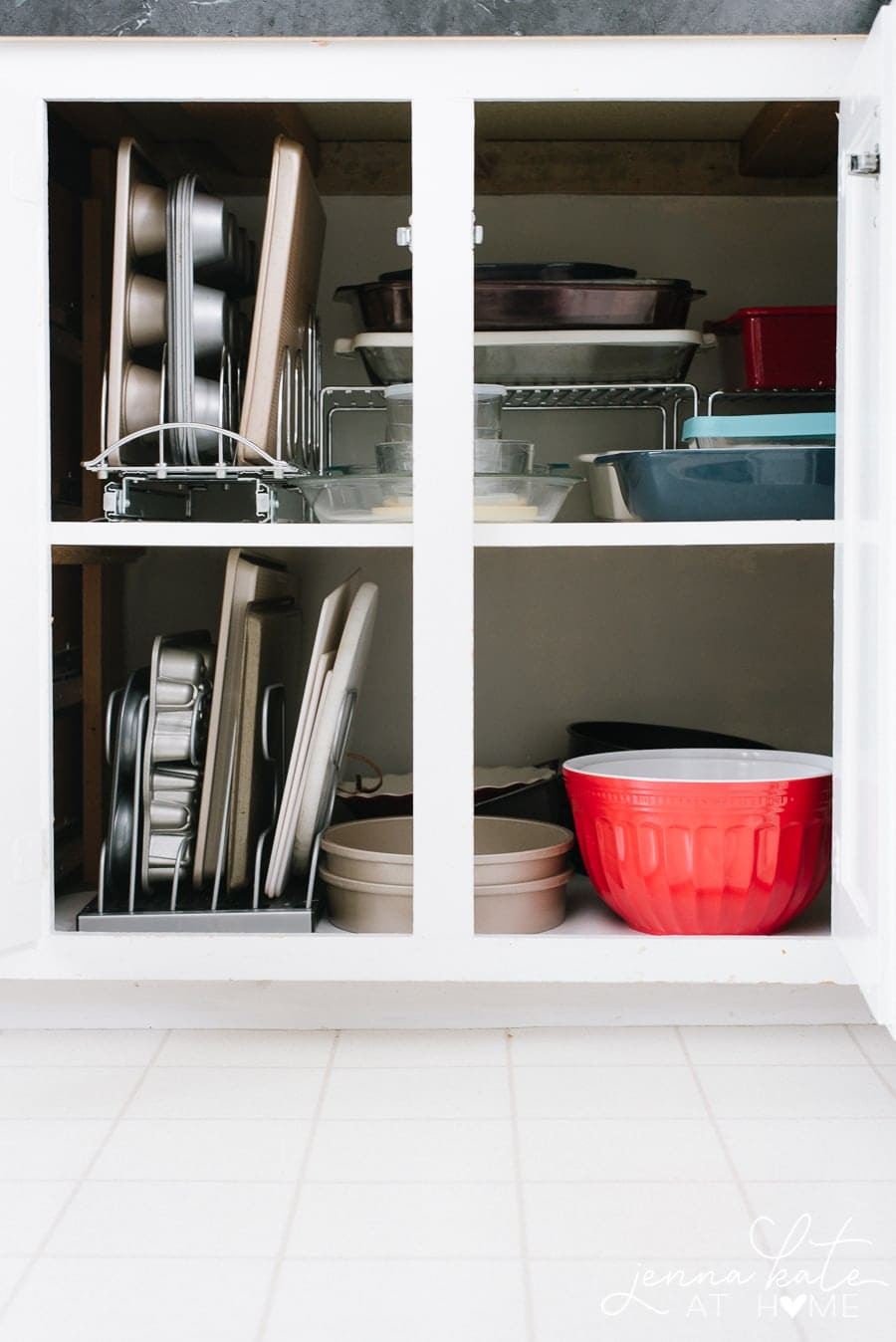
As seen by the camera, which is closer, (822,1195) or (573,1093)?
(822,1195)

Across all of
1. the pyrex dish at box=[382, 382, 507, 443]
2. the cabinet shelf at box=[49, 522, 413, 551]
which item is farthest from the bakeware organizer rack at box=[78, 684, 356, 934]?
the pyrex dish at box=[382, 382, 507, 443]

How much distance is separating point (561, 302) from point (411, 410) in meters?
0.24

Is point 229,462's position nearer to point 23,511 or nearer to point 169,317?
point 169,317

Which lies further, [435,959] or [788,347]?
[788,347]

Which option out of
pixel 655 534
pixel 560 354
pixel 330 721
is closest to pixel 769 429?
pixel 655 534

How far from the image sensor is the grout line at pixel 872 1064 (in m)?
1.34

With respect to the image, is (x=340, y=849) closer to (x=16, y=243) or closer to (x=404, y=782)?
(x=404, y=782)

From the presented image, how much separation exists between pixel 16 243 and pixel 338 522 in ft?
1.46

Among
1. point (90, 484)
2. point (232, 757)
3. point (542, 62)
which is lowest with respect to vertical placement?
point (232, 757)

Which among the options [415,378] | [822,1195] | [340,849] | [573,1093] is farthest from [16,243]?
[822,1195]

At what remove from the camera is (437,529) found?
137 centimetres

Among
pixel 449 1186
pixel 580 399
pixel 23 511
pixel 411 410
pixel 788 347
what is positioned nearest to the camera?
pixel 449 1186

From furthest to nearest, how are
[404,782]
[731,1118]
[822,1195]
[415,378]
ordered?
[404,782], [415,378], [731,1118], [822,1195]

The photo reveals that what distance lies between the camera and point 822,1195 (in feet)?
3.59
